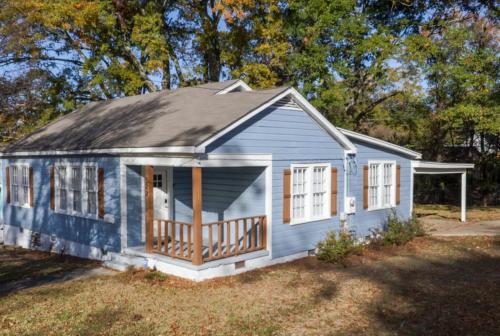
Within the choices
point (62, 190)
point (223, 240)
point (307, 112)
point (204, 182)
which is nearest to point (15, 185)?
point (62, 190)

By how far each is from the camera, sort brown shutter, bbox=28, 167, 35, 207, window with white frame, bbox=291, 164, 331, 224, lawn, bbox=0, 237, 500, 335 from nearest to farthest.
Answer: lawn, bbox=0, 237, 500, 335 → window with white frame, bbox=291, 164, 331, 224 → brown shutter, bbox=28, 167, 35, 207

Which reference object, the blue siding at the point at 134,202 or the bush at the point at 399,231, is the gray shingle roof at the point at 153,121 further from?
the bush at the point at 399,231

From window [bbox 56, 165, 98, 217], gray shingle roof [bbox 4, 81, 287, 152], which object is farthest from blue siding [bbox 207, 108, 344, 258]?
window [bbox 56, 165, 98, 217]

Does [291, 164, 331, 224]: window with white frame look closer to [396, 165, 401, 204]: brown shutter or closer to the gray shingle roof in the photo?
the gray shingle roof

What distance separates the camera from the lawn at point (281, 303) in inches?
276

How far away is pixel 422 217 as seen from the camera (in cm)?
2102

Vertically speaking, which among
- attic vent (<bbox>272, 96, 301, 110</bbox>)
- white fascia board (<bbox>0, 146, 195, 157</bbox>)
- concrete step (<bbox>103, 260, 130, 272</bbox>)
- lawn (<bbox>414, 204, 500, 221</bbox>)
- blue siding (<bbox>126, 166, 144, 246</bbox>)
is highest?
attic vent (<bbox>272, 96, 301, 110</bbox>)

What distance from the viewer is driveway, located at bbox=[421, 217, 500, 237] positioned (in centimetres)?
1602

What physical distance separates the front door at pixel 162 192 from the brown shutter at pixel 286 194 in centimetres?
339

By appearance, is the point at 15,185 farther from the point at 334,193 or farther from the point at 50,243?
the point at 334,193

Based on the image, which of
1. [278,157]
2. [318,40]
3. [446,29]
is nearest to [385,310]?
[278,157]

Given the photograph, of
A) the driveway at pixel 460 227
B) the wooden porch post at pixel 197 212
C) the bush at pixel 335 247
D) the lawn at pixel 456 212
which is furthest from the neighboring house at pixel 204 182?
the lawn at pixel 456 212

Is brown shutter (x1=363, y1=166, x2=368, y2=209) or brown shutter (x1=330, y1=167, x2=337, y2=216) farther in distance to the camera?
brown shutter (x1=363, y1=166, x2=368, y2=209)

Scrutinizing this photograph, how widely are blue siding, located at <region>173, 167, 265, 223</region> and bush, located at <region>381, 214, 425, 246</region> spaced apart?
4.81m
